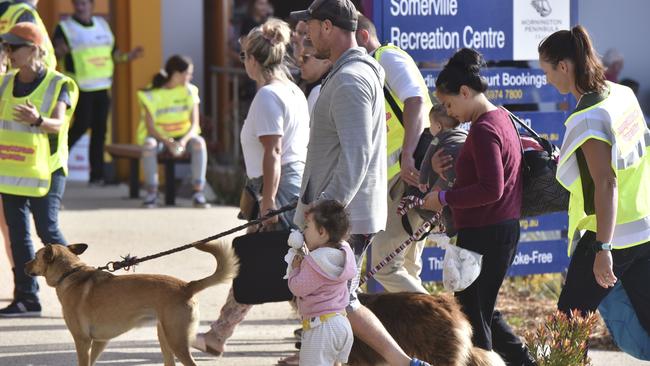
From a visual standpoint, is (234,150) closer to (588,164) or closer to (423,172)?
(423,172)

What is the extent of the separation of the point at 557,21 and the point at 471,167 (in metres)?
2.78

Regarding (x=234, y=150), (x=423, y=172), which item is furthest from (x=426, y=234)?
(x=234, y=150)

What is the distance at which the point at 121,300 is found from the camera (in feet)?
20.1

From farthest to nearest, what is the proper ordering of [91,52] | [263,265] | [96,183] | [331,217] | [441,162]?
[96,183] < [91,52] < [263,265] < [441,162] < [331,217]

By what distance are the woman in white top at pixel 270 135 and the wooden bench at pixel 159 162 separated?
19.6 feet

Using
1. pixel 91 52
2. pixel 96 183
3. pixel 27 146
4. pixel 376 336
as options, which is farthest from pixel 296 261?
pixel 96 183

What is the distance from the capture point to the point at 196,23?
47.1 feet

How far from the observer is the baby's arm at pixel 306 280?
16.8ft

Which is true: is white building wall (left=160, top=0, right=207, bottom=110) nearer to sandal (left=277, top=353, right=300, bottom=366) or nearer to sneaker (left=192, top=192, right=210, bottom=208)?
sneaker (left=192, top=192, right=210, bottom=208)

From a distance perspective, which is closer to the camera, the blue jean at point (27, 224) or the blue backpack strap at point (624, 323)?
the blue backpack strap at point (624, 323)

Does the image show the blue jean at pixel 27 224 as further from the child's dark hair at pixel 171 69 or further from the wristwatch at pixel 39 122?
the child's dark hair at pixel 171 69

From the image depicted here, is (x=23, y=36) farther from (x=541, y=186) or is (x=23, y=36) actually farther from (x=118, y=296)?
(x=541, y=186)

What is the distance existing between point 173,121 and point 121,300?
667 cm

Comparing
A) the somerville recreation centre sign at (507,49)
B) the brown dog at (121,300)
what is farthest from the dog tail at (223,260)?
the somerville recreation centre sign at (507,49)
